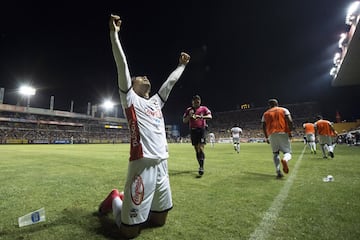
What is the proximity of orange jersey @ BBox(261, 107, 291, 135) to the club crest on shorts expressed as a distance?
4.60 meters

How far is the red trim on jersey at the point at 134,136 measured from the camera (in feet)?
7.47

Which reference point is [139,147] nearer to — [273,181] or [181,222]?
[181,222]

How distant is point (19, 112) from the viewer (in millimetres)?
49469

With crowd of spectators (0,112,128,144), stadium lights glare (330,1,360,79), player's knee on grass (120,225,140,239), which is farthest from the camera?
crowd of spectators (0,112,128,144)

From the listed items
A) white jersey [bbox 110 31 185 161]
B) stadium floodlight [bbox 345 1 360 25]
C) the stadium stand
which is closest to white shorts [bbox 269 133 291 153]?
white jersey [bbox 110 31 185 161]

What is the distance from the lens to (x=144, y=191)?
7.23 ft

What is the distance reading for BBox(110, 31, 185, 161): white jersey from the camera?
2.21 metres

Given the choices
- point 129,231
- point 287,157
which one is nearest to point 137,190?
point 129,231

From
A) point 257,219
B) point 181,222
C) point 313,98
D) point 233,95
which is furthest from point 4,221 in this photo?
point 313,98

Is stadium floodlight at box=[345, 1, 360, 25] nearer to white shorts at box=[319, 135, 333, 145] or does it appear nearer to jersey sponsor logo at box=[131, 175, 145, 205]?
white shorts at box=[319, 135, 333, 145]

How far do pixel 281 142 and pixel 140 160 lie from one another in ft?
15.1

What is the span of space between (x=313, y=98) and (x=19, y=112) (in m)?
68.0

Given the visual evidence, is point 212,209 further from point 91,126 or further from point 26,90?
point 91,126

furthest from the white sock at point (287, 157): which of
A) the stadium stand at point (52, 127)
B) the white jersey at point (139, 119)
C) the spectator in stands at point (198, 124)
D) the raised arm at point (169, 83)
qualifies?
the stadium stand at point (52, 127)
